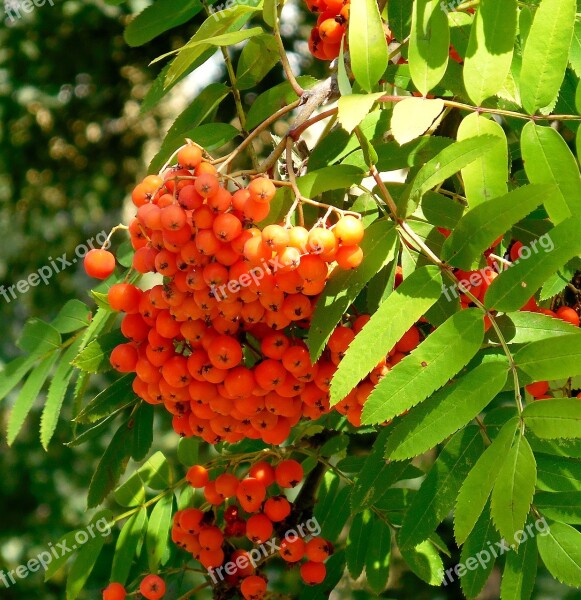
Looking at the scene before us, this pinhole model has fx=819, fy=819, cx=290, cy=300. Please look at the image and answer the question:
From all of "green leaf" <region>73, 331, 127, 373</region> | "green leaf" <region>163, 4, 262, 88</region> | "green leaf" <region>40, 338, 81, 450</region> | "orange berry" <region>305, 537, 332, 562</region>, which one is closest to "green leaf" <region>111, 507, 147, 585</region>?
"green leaf" <region>40, 338, 81, 450</region>

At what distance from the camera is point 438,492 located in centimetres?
117

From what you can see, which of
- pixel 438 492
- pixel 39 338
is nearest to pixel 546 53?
pixel 438 492

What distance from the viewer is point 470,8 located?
1.37 metres

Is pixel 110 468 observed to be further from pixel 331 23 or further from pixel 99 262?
pixel 331 23

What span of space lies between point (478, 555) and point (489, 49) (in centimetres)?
74

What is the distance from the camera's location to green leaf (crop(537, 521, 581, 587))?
121cm

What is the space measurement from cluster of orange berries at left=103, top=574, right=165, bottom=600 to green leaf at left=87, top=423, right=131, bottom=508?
0.60 feet

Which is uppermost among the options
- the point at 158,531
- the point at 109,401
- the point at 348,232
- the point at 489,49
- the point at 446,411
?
the point at 489,49

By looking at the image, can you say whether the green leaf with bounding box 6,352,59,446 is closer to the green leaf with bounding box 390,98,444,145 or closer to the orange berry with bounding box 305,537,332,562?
the orange berry with bounding box 305,537,332,562

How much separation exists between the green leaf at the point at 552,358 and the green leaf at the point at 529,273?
0.06 m

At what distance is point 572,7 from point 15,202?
4.09 meters

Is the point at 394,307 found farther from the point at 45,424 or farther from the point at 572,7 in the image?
the point at 45,424

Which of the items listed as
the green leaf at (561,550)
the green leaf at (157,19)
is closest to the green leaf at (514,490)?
the green leaf at (561,550)

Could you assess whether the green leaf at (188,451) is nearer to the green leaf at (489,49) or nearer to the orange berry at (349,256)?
the orange berry at (349,256)
